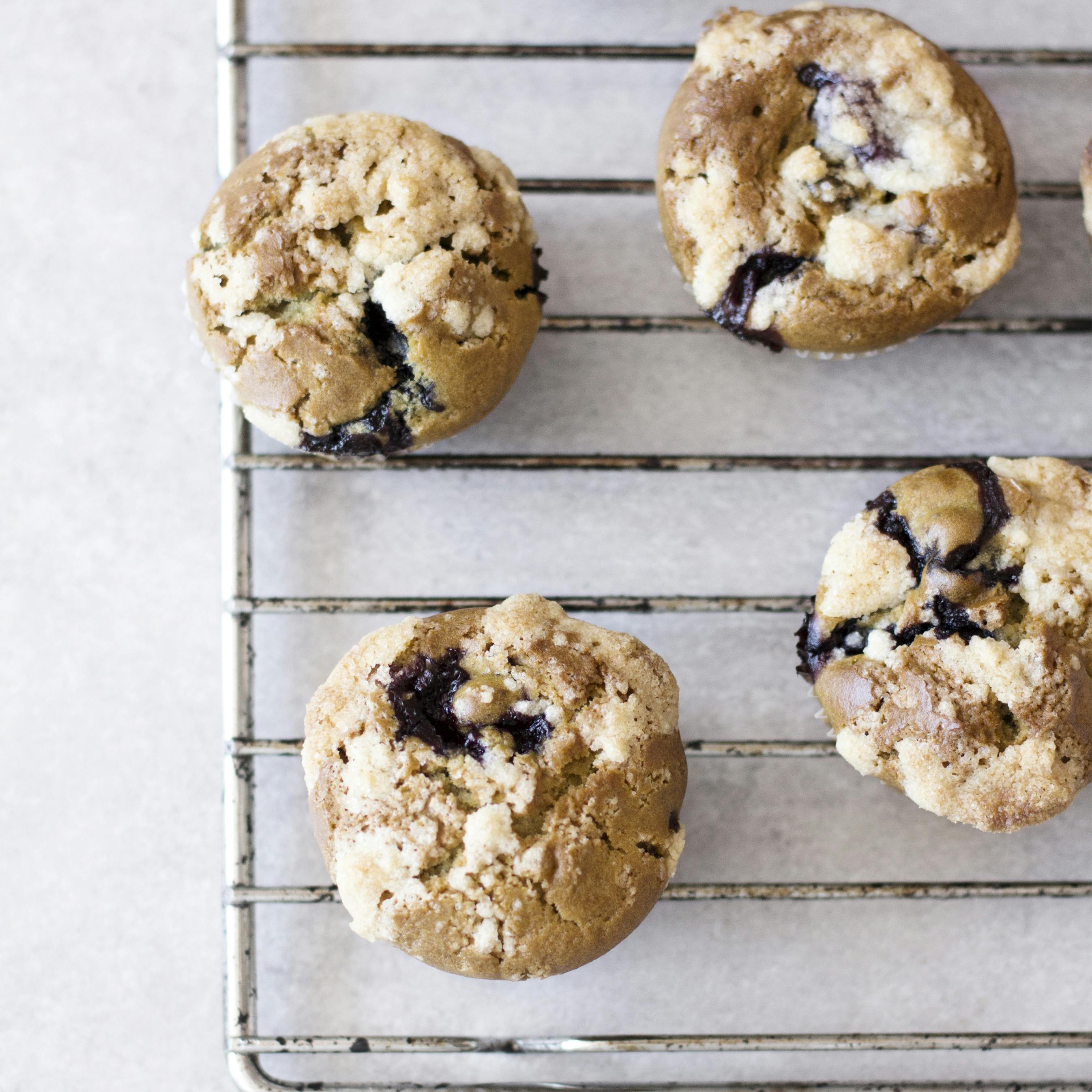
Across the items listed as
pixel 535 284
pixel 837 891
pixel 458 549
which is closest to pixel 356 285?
pixel 535 284

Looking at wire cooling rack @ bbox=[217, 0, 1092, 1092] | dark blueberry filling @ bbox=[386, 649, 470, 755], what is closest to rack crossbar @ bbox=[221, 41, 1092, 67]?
wire cooling rack @ bbox=[217, 0, 1092, 1092]

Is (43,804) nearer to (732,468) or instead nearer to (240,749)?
(240,749)

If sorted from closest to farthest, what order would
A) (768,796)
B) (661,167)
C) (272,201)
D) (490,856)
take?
1. (490,856)
2. (272,201)
3. (661,167)
4. (768,796)

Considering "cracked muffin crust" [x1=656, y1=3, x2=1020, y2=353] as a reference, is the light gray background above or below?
below

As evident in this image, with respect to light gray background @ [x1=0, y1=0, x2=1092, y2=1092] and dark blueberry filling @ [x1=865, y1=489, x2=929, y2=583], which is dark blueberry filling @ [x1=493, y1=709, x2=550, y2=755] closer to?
light gray background @ [x1=0, y1=0, x2=1092, y2=1092]

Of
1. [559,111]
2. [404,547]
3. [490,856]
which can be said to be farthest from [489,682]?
[559,111]

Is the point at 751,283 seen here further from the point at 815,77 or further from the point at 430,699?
the point at 430,699

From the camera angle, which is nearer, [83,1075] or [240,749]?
[240,749]
